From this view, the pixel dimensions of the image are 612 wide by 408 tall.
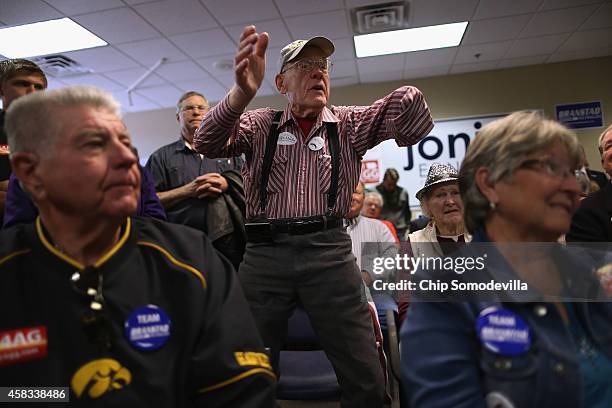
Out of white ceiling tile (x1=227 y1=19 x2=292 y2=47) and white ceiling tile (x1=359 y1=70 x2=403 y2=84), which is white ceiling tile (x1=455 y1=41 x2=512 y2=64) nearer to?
white ceiling tile (x1=359 y1=70 x2=403 y2=84)

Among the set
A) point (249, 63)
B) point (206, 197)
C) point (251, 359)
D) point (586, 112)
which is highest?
point (586, 112)

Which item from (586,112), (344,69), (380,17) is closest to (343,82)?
(344,69)

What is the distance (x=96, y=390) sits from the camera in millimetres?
789

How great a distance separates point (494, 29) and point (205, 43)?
10.0ft

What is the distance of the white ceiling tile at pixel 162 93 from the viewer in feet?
19.5

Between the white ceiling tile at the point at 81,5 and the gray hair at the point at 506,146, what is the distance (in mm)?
3788

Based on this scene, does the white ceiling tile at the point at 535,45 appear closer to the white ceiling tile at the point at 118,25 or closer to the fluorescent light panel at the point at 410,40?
the fluorescent light panel at the point at 410,40

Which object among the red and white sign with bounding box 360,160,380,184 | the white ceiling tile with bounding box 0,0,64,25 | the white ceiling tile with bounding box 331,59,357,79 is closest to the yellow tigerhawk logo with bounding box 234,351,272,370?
the white ceiling tile with bounding box 0,0,64,25

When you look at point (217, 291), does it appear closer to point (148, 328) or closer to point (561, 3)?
point (148, 328)

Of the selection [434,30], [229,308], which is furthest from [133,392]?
[434,30]

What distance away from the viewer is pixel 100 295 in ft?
2.74

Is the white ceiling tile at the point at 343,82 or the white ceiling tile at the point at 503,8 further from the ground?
the white ceiling tile at the point at 343,82

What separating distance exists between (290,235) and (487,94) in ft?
17.8

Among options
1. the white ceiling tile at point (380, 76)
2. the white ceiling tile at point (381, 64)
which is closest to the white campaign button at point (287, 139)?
the white ceiling tile at point (381, 64)
